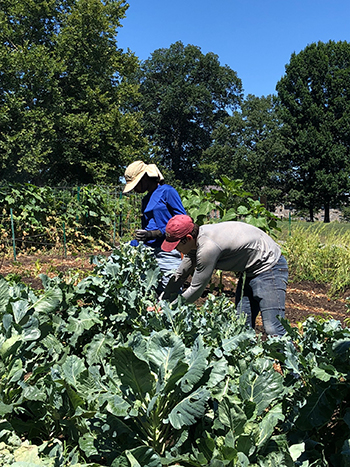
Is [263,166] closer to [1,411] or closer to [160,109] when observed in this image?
[160,109]

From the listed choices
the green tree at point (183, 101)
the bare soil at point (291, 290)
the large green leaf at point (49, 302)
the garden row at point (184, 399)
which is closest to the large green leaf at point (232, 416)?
the garden row at point (184, 399)

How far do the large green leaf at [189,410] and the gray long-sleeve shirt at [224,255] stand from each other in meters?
1.31

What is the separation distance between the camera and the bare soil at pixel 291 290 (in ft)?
18.3

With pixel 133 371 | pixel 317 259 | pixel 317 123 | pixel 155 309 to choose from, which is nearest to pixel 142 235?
pixel 155 309

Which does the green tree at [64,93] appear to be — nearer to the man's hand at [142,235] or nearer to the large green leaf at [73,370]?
the man's hand at [142,235]

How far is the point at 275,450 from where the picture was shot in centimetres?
159

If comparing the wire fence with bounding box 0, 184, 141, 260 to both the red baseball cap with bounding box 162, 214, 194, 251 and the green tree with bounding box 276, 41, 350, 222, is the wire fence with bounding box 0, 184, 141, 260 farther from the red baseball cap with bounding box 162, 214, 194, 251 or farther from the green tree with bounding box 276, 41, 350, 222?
the green tree with bounding box 276, 41, 350, 222

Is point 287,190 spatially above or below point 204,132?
below

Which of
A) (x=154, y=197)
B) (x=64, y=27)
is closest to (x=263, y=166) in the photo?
(x=64, y=27)

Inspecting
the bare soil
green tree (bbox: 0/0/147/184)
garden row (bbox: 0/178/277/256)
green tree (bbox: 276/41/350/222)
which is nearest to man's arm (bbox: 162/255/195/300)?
the bare soil

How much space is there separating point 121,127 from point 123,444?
23.9 m

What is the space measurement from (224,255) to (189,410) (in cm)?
154

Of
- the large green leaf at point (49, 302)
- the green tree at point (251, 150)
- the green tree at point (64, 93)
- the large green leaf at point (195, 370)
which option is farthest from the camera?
the green tree at point (251, 150)

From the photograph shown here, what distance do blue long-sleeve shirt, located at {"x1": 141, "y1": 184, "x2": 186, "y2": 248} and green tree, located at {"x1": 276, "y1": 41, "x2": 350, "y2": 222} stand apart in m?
31.3
